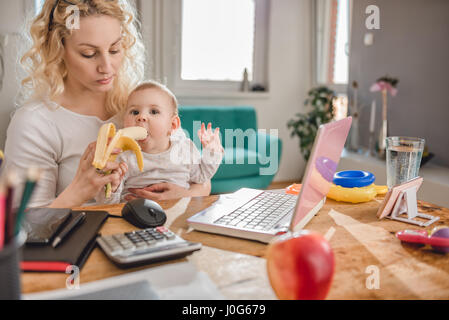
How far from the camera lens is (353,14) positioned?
350 cm

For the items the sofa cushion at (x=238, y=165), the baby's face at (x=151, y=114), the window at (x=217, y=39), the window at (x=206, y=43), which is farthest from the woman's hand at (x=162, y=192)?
the window at (x=217, y=39)

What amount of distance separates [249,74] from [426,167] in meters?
2.27

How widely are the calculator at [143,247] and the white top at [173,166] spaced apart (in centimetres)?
56

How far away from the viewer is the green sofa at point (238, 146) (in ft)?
9.93

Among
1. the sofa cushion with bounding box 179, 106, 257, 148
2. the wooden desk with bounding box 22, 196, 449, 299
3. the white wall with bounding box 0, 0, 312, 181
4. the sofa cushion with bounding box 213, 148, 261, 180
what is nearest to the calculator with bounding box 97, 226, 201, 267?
the wooden desk with bounding box 22, 196, 449, 299

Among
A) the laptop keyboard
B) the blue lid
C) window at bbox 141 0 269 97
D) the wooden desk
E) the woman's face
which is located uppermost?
window at bbox 141 0 269 97

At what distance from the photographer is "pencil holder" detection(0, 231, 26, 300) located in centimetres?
38

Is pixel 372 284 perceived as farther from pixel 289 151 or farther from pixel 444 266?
pixel 289 151

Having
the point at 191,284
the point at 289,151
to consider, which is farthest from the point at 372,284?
the point at 289,151

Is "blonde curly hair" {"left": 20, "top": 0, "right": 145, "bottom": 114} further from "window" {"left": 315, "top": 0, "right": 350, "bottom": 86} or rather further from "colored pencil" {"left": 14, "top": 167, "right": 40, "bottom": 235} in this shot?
"window" {"left": 315, "top": 0, "right": 350, "bottom": 86}

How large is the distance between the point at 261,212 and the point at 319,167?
0.22 m

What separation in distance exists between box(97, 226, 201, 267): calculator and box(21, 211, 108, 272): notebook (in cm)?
3

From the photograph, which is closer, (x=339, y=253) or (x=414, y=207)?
(x=339, y=253)
